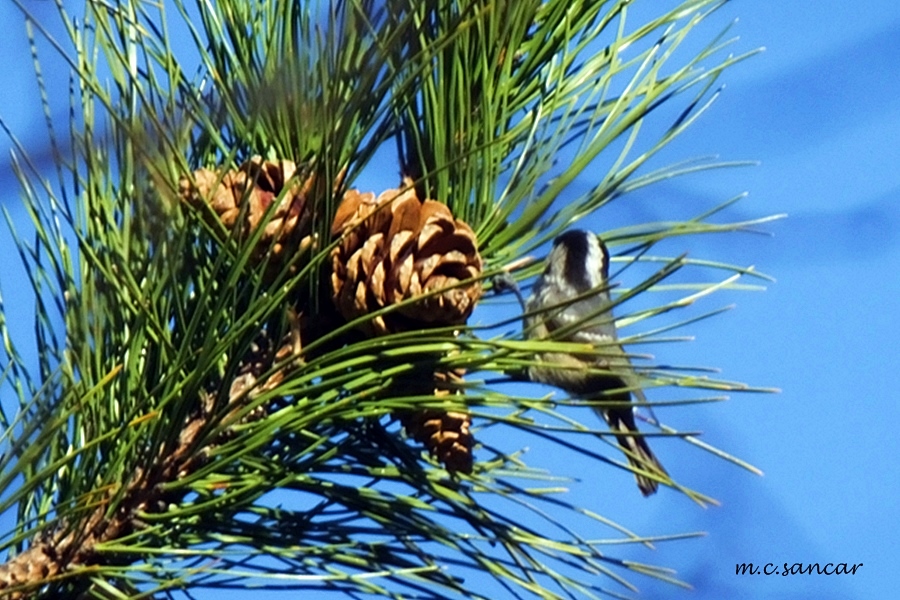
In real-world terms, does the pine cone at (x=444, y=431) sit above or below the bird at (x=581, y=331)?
below

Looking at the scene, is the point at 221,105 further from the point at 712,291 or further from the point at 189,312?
the point at 712,291

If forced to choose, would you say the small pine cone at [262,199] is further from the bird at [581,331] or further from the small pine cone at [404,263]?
the bird at [581,331]

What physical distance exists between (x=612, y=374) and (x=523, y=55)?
1.27 feet

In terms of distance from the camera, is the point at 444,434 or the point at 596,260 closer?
the point at 444,434

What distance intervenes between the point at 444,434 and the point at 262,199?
0.22m

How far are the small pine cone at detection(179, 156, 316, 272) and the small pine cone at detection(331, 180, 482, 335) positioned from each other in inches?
1.5

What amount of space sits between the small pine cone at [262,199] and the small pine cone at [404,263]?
0.04m

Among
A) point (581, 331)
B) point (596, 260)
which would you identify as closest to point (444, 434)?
point (581, 331)

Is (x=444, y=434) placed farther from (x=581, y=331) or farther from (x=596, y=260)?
(x=596, y=260)

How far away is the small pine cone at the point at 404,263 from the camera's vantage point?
87 centimetres

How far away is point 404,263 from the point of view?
2.85 ft

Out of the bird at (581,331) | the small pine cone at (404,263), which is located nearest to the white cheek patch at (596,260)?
the bird at (581,331)

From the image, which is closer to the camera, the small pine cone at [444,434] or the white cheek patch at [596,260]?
the small pine cone at [444,434]

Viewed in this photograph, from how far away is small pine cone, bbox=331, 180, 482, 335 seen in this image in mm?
868
